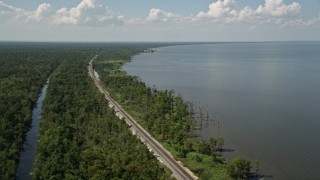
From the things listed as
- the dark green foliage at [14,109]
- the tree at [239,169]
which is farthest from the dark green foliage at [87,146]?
the tree at [239,169]

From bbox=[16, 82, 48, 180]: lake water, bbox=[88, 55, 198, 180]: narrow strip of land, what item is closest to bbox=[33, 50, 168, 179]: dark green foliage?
bbox=[88, 55, 198, 180]: narrow strip of land

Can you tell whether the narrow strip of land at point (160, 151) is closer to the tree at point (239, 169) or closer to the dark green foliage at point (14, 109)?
the tree at point (239, 169)

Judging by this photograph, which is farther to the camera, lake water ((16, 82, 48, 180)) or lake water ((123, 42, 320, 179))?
lake water ((123, 42, 320, 179))

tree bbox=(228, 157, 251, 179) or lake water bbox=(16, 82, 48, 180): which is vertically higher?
tree bbox=(228, 157, 251, 179)

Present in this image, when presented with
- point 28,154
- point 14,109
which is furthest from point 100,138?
point 14,109

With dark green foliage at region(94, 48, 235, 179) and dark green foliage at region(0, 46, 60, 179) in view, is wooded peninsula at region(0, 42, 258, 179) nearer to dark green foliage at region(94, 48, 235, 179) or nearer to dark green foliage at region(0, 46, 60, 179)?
dark green foliage at region(94, 48, 235, 179)

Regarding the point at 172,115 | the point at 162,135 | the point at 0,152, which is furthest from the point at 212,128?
the point at 0,152

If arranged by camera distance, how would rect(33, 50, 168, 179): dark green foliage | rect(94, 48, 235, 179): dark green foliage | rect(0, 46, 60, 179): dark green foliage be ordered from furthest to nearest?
rect(94, 48, 235, 179): dark green foliage
rect(0, 46, 60, 179): dark green foliage
rect(33, 50, 168, 179): dark green foliage

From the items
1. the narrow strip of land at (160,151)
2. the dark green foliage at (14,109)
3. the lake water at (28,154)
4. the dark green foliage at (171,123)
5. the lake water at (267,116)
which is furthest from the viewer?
the lake water at (267,116)

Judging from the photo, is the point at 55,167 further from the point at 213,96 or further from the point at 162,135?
the point at 213,96
